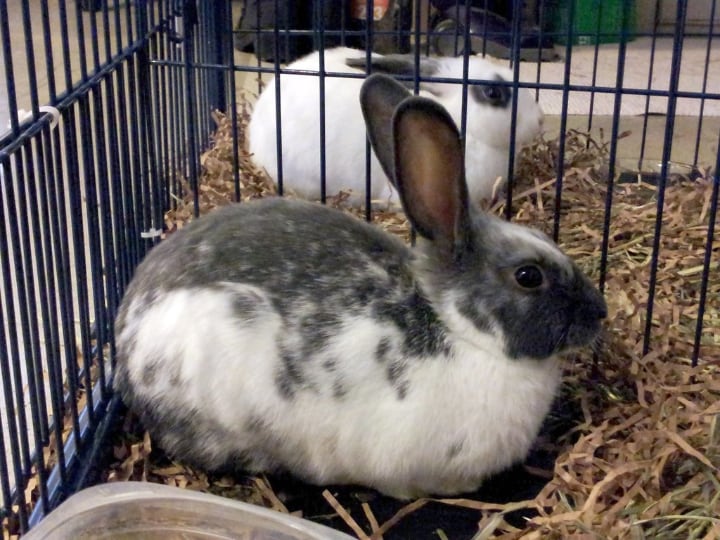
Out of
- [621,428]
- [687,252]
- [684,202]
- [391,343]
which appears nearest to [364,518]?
[391,343]

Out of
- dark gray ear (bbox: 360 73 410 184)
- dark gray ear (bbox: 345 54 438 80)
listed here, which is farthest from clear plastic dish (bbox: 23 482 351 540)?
dark gray ear (bbox: 345 54 438 80)

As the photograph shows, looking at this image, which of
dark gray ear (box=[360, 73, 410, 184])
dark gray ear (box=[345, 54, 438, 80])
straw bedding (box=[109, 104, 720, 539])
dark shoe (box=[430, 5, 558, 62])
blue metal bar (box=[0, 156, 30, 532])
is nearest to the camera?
blue metal bar (box=[0, 156, 30, 532])

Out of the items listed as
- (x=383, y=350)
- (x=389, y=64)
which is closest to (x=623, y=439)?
(x=383, y=350)

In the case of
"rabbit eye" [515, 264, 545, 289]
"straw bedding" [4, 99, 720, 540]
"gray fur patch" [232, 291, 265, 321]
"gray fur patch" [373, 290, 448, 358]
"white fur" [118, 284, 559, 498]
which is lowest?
"straw bedding" [4, 99, 720, 540]

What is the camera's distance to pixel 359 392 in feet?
4.00

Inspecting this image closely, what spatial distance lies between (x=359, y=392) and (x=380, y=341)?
0.23ft

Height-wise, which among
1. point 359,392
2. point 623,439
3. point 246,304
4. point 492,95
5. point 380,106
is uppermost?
point 380,106

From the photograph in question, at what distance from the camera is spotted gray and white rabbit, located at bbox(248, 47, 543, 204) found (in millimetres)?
2182

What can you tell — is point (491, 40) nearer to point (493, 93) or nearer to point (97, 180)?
point (493, 93)

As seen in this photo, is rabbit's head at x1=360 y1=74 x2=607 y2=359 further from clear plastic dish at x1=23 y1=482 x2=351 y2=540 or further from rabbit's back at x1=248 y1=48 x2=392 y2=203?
rabbit's back at x1=248 y1=48 x2=392 y2=203

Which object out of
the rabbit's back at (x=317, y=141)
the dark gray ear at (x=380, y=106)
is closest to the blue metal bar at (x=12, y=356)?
the dark gray ear at (x=380, y=106)

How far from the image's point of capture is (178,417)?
1276 mm

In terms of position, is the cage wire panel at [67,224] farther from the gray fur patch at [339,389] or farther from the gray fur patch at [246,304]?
the gray fur patch at [339,389]

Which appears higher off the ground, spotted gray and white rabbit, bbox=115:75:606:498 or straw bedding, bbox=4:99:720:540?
spotted gray and white rabbit, bbox=115:75:606:498
